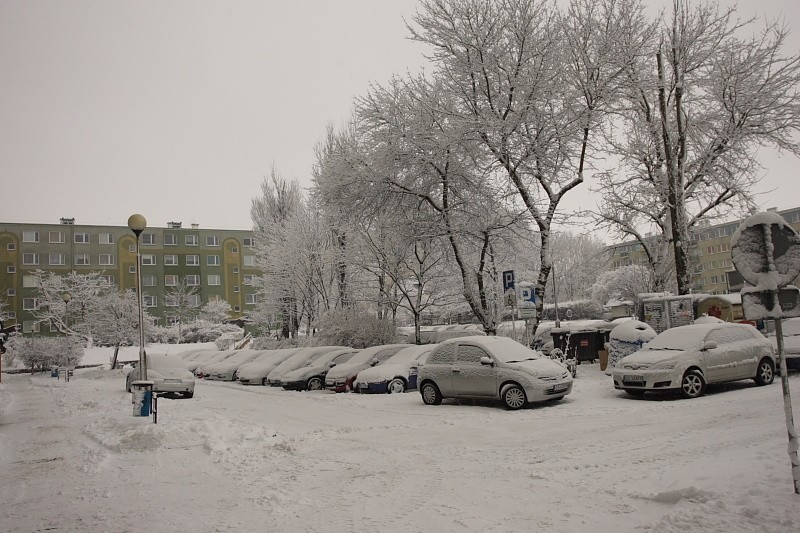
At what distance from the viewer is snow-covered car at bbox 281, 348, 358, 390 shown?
71.6 ft

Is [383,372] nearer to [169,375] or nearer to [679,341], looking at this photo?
[169,375]

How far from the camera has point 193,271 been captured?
76.0 m

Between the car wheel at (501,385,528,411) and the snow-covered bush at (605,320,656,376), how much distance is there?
4931mm

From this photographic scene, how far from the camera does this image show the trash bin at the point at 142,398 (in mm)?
12914

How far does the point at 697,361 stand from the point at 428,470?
7.94m

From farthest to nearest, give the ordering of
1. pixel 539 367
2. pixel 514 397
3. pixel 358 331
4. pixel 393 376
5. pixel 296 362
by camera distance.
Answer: pixel 358 331, pixel 296 362, pixel 393 376, pixel 539 367, pixel 514 397

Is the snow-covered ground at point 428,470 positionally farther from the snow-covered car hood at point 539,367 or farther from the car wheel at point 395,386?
the car wheel at point 395,386

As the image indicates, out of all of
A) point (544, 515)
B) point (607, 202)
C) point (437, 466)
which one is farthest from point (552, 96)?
point (544, 515)

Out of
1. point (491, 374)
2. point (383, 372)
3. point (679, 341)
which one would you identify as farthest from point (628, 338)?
point (383, 372)

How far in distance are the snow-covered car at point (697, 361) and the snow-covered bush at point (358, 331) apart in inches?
654

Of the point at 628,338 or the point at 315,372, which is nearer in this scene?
the point at 628,338

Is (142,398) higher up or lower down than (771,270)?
lower down

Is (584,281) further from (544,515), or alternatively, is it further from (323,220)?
(544,515)

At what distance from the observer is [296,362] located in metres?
23.5
